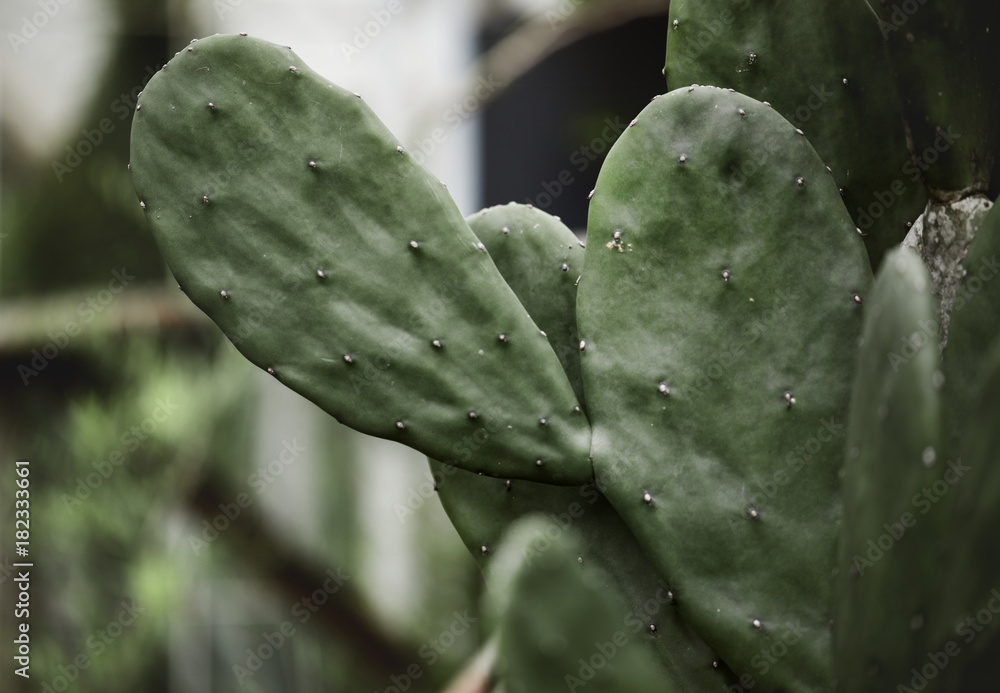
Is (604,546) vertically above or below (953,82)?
below

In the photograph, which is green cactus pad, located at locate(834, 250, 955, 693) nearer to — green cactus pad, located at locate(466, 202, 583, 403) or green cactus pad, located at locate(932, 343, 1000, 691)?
green cactus pad, located at locate(932, 343, 1000, 691)

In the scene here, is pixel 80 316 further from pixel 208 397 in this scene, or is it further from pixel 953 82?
pixel 953 82

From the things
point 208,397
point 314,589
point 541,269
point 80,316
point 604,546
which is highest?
point 541,269

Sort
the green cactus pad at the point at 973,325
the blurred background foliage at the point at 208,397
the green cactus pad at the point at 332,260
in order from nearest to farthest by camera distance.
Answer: the green cactus pad at the point at 973,325
the green cactus pad at the point at 332,260
the blurred background foliage at the point at 208,397

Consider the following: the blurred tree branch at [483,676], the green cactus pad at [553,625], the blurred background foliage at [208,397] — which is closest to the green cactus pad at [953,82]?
the green cactus pad at [553,625]

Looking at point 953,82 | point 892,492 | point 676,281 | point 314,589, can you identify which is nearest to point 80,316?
point 314,589

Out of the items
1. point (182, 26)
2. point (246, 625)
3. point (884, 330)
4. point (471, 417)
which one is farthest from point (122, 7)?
point (884, 330)

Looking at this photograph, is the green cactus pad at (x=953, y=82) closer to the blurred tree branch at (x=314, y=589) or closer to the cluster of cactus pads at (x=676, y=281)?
the cluster of cactus pads at (x=676, y=281)
